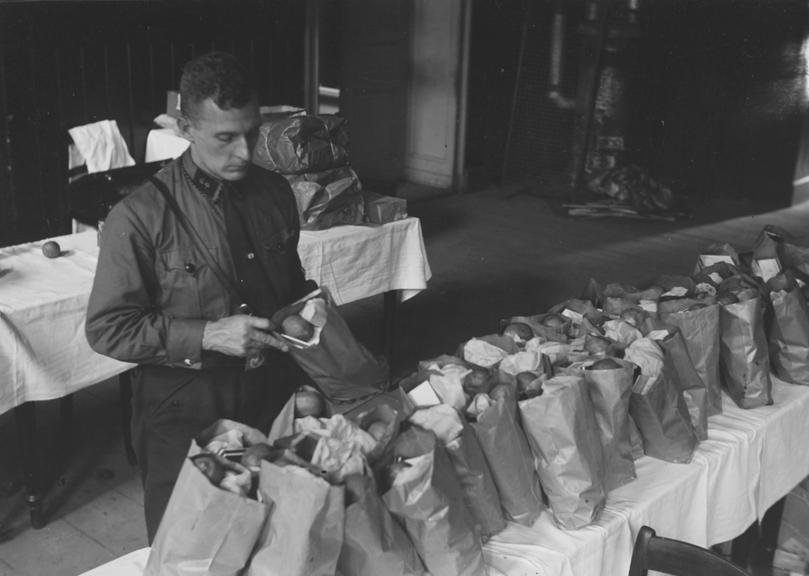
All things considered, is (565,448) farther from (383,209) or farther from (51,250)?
(383,209)

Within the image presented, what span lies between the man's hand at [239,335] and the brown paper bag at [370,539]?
59 centimetres

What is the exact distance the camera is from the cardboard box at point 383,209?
4910 millimetres

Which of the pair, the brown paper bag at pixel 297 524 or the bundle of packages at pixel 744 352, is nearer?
the brown paper bag at pixel 297 524

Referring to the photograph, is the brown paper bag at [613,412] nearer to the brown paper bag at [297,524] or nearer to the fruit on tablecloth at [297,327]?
the fruit on tablecloth at [297,327]

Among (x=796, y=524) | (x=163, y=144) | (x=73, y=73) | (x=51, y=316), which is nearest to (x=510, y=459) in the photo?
(x=796, y=524)

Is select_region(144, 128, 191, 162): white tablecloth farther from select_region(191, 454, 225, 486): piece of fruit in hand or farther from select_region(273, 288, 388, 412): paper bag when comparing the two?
select_region(191, 454, 225, 486): piece of fruit in hand

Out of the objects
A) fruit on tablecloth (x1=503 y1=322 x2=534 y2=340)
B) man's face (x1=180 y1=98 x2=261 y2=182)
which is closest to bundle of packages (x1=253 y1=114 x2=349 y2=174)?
fruit on tablecloth (x1=503 y1=322 x2=534 y2=340)

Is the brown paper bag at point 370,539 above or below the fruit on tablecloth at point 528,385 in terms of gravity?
below

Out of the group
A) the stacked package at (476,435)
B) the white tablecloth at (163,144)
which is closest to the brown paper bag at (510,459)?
the stacked package at (476,435)

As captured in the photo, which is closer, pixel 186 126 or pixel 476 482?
pixel 476 482

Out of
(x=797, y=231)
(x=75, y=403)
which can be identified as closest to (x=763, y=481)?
(x=75, y=403)

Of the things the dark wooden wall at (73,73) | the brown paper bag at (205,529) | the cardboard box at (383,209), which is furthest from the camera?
the dark wooden wall at (73,73)

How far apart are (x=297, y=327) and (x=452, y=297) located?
4342mm

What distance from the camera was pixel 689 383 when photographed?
2.75m
